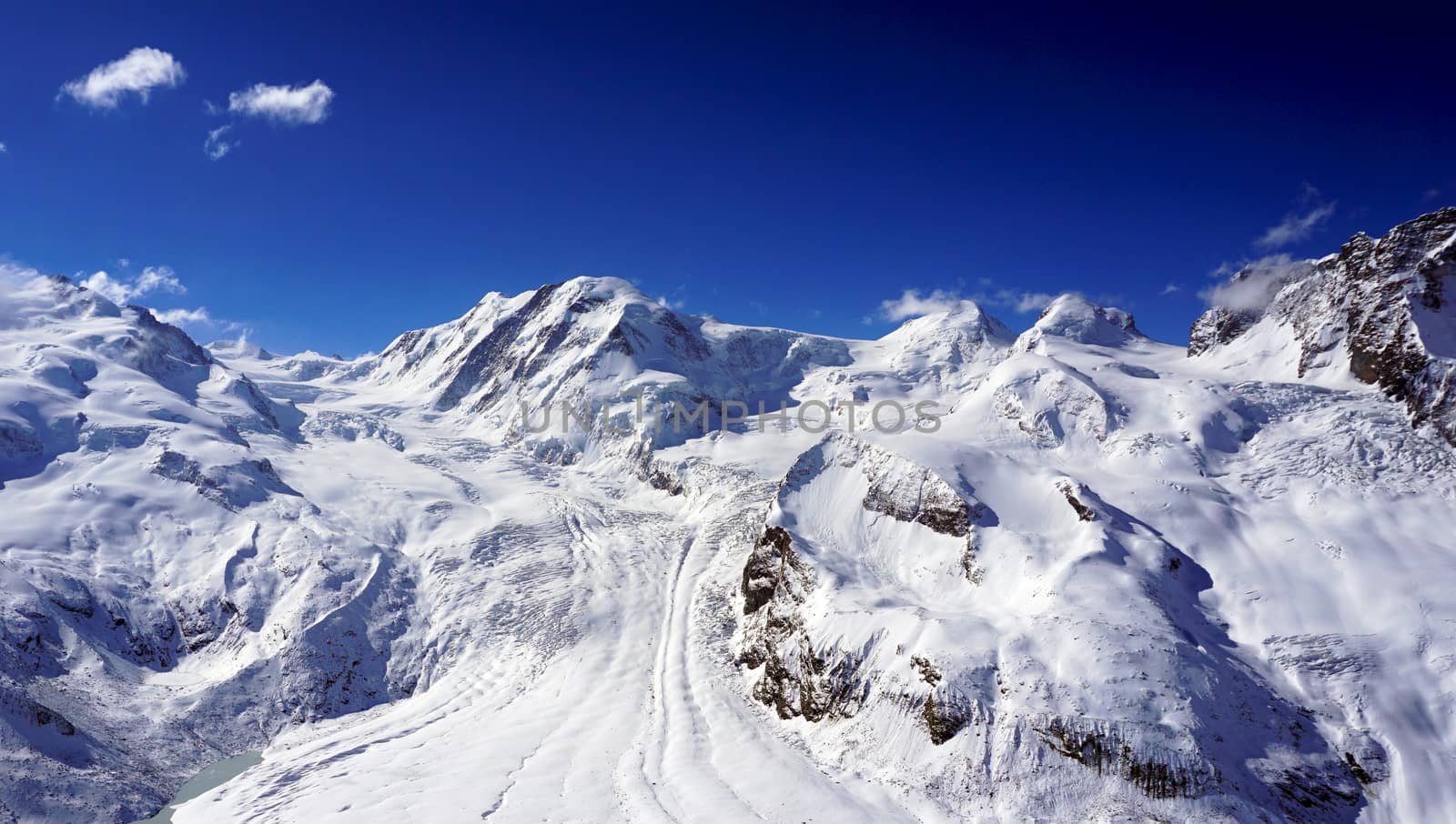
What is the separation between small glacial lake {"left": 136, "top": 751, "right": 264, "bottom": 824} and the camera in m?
40.8

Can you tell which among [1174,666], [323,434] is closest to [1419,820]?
[1174,666]

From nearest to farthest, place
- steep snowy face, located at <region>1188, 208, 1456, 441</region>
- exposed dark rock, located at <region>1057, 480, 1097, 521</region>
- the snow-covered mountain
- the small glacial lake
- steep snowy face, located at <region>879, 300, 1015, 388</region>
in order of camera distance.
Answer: the snow-covered mountain
the small glacial lake
exposed dark rock, located at <region>1057, 480, 1097, 521</region>
steep snowy face, located at <region>1188, 208, 1456, 441</region>
steep snowy face, located at <region>879, 300, 1015, 388</region>

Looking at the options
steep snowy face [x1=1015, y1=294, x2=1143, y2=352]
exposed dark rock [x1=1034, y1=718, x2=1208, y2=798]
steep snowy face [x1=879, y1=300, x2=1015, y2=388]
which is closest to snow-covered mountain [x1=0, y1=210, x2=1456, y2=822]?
exposed dark rock [x1=1034, y1=718, x2=1208, y2=798]

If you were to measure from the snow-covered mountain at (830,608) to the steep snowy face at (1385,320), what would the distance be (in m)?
0.34

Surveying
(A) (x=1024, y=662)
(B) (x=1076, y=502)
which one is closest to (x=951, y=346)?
(B) (x=1076, y=502)

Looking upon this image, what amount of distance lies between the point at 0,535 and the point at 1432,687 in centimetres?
10010

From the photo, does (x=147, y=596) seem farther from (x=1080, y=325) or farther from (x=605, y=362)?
(x=1080, y=325)

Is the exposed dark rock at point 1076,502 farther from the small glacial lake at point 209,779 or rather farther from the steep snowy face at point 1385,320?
the small glacial lake at point 209,779

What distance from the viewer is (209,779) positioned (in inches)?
1754

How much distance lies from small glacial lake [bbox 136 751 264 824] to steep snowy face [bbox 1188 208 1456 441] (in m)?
90.5

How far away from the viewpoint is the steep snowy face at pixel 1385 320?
180 feet

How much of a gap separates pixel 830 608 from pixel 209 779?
43.0m

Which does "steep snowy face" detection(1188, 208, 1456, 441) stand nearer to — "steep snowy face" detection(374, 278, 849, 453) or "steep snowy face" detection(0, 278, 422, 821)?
"steep snowy face" detection(374, 278, 849, 453)

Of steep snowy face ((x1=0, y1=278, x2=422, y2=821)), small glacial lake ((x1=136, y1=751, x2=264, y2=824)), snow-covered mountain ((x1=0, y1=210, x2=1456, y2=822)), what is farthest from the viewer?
steep snowy face ((x1=0, y1=278, x2=422, y2=821))
